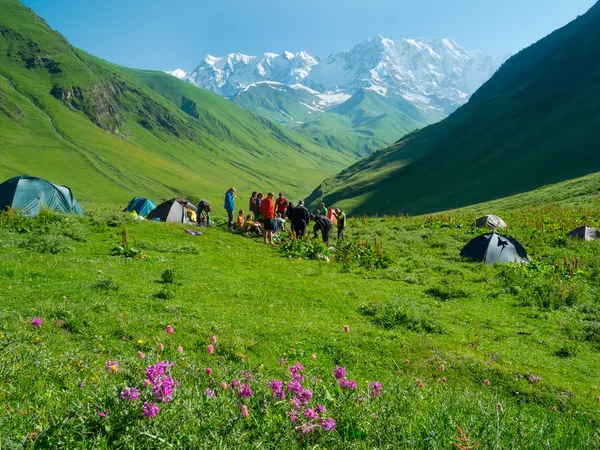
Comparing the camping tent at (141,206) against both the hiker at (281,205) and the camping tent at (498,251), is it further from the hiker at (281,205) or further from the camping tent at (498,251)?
the camping tent at (498,251)

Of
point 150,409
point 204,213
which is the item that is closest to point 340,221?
point 204,213

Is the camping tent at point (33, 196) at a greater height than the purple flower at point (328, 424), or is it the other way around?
the purple flower at point (328, 424)

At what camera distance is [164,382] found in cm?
416

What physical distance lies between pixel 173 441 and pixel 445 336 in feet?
31.4

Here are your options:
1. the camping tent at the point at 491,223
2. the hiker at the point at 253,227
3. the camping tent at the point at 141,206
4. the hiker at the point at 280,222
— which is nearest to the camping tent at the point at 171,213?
the camping tent at the point at 141,206

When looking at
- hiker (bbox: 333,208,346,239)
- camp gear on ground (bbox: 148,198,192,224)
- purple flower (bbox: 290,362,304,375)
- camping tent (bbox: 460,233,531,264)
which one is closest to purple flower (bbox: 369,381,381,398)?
purple flower (bbox: 290,362,304,375)

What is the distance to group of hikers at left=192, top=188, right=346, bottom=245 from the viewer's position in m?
24.2

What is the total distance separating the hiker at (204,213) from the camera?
29297 mm

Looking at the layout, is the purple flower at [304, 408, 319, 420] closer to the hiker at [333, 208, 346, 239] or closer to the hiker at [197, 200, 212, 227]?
the hiker at [333, 208, 346, 239]

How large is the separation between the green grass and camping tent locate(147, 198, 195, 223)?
585cm

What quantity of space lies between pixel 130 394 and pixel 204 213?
2758 cm

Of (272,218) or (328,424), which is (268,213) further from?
(328,424)

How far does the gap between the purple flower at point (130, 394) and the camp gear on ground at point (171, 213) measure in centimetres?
2718

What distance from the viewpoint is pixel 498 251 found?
21.9 metres
